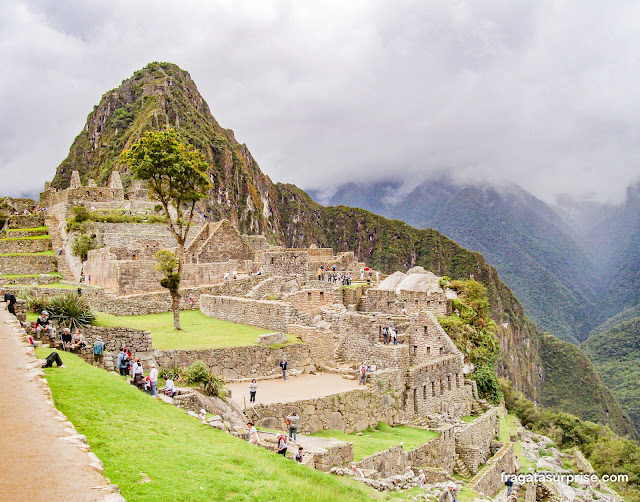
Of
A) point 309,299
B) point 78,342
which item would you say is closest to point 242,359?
point 78,342

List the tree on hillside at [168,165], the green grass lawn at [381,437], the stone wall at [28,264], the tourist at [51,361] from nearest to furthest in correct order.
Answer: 1. the tourist at [51,361]
2. the green grass lawn at [381,437]
3. the tree on hillside at [168,165]
4. the stone wall at [28,264]

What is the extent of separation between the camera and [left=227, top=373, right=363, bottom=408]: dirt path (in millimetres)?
14859

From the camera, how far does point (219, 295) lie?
24.5m

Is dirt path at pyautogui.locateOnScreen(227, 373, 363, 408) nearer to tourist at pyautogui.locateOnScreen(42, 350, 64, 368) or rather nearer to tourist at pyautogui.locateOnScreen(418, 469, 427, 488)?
tourist at pyautogui.locateOnScreen(418, 469, 427, 488)

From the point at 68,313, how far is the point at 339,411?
25.7 ft

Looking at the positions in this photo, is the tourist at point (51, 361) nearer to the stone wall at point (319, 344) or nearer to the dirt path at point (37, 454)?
the dirt path at point (37, 454)

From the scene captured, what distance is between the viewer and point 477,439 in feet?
64.3

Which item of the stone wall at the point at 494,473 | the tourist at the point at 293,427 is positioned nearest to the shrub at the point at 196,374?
the tourist at the point at 293,427

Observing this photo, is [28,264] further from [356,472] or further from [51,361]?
[356,472]

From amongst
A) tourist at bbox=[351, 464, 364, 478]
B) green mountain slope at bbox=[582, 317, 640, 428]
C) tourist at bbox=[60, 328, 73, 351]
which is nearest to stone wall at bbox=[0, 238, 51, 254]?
tourist at bbox=[60, 328, 73, 351]

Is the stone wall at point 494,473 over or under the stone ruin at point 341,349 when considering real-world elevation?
under

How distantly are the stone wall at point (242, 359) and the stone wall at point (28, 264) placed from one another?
68.8 feet

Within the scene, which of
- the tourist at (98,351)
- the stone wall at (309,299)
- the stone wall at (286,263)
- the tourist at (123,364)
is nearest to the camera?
the tourist at (98,351)

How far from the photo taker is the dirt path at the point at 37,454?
16.6 ft
